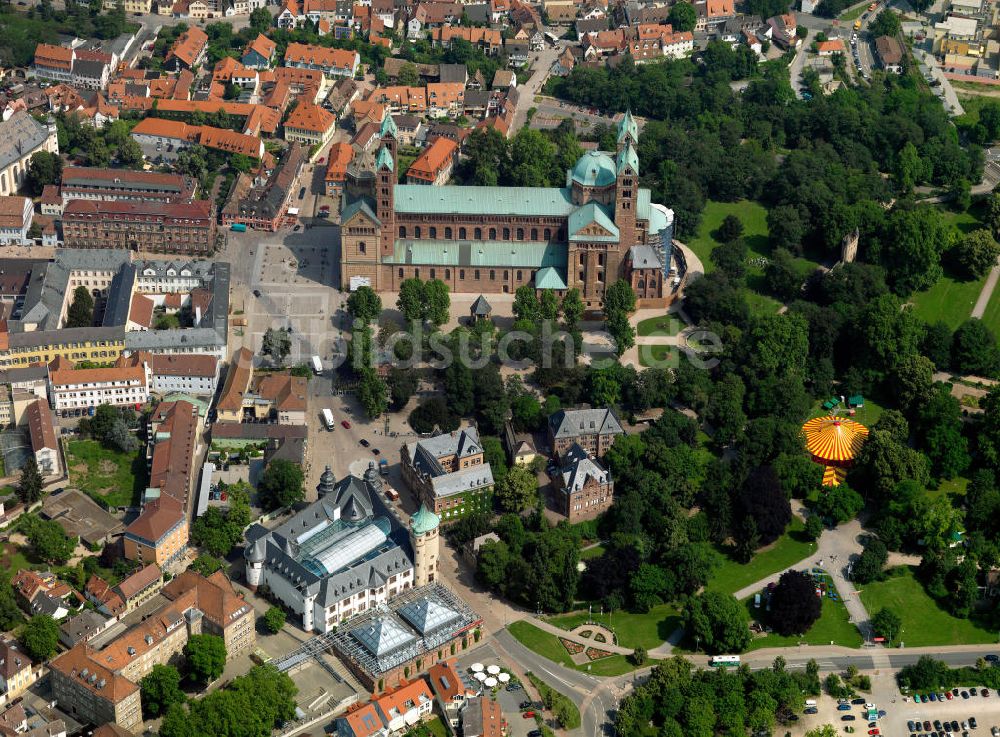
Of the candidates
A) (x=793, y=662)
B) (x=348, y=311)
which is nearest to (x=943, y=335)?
(x=793, y=662)

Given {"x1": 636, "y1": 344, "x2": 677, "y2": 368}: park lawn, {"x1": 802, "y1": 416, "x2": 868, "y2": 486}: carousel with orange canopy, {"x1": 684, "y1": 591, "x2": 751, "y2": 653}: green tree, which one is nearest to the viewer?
{"x1": 684, "y1": 591, "x2": 751, "y2": 653}: green tree

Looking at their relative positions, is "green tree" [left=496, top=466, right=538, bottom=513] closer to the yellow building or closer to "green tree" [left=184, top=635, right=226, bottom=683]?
"green tree" [left=184, top=635, right=226, bottom=683]

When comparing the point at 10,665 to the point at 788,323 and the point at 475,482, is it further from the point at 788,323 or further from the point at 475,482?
the point at 788,323

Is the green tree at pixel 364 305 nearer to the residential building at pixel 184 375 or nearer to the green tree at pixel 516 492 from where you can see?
the residential building at pixel 184 375

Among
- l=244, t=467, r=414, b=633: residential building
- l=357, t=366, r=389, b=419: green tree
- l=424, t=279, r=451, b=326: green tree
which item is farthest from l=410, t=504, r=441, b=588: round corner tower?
l=424, t=279, r=451, b=326: green tree

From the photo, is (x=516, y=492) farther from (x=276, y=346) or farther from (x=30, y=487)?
(x=30, y=487)

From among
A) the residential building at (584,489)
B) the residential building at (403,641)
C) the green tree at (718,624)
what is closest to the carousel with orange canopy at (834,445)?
the residential building at (584,489)

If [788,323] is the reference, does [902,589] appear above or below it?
below
